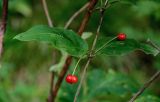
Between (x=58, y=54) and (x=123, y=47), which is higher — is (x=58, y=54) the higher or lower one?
the lower one

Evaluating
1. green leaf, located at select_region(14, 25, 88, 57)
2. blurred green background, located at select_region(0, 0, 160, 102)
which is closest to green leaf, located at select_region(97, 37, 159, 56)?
green leaf, located at select_region(14, 25, 88, 57)

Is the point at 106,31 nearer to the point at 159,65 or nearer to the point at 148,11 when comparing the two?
the point at 148,11

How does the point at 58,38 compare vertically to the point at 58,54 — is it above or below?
above

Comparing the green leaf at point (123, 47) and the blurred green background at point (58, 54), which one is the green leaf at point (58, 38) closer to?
the green leaf at point (123, 47)

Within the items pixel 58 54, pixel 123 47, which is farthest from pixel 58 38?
pixel 58 54

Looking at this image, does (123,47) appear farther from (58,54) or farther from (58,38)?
(58,54)

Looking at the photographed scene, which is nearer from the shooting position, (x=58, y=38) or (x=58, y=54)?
(x=58, y=38)
